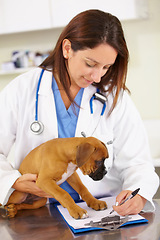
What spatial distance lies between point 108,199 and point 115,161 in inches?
8.5

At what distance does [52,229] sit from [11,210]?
24 cm

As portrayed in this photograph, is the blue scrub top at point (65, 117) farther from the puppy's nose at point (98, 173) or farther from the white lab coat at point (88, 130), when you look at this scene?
the puppy's nose at point (98, 173)

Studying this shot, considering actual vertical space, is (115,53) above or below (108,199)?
above

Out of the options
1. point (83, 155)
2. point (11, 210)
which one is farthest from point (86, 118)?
point (11, 210)

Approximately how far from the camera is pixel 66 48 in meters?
1.40

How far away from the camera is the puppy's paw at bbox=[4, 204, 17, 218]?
1.29 m

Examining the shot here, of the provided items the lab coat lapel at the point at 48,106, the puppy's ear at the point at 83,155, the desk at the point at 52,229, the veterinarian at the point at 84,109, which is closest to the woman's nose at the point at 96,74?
the veterinarian at the point at 84,109

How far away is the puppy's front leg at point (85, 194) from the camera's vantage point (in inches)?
48.9

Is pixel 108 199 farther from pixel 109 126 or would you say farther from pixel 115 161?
pixel 109 126

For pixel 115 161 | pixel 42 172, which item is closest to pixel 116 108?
pixel 115 161

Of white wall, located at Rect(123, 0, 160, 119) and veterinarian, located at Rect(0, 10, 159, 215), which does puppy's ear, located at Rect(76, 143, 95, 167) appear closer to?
veterinarian, located at Rect(0, 10, 159, 215)

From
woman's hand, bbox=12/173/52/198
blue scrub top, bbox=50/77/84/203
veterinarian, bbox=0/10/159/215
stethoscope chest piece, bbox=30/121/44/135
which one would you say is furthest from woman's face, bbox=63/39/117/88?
woman's hand, bbox=12/173/52/198

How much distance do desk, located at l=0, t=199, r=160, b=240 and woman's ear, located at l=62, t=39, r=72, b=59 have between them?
25.6 inches

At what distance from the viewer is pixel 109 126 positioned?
1.52 metres
